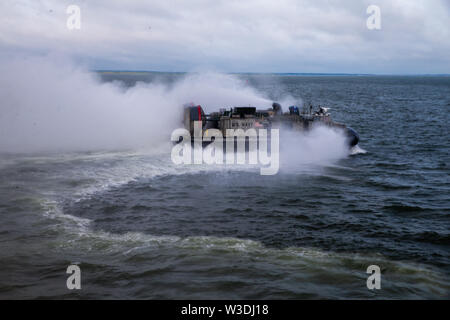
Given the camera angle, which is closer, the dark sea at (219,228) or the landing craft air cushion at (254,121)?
the dark sea at (219,228)

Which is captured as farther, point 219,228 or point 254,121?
point 254,121

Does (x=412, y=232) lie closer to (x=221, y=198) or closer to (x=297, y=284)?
(x=297, y=284)

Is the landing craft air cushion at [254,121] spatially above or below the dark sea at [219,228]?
above

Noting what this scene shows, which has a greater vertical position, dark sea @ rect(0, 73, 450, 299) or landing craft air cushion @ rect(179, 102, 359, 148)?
landing craft air cushion @ rect(179, 102, 359, 148)

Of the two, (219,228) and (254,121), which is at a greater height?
(254,121)

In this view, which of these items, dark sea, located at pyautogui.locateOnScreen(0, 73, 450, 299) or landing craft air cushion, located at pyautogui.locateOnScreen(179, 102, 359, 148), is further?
landing craft air cushion, located at pyautogui.locateOnScreen(179, 102, 359, 148)

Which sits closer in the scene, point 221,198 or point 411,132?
point 221,198
